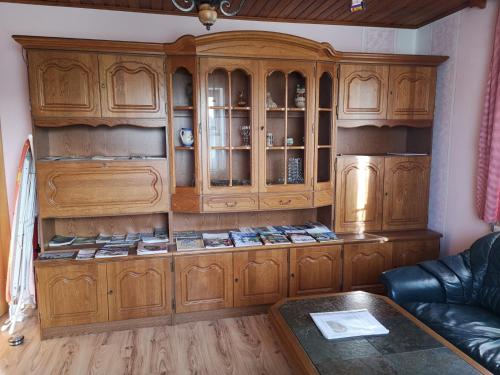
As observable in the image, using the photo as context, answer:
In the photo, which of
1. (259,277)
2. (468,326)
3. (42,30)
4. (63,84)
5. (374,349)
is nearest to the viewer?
(374,349)

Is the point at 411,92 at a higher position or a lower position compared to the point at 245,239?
higher

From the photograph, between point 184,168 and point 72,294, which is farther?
point 184,168

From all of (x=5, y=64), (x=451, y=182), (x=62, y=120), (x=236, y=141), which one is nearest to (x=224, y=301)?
(x=236, y=141)

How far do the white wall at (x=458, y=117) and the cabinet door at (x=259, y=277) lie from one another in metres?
1.46

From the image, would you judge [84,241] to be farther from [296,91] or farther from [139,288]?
[296,91]

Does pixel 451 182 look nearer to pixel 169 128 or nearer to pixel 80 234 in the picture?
pixel 169 128

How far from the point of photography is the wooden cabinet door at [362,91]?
302cm

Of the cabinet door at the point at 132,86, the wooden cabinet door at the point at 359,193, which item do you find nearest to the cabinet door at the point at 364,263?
the wooden cabinet door at the point at 359,193

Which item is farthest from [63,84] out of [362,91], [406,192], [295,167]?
[406,192]

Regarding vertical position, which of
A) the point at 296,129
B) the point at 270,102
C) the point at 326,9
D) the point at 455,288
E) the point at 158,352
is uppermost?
the point at 326,9

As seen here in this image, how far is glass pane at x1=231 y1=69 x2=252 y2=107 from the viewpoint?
114 inches

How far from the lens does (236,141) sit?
300 cm

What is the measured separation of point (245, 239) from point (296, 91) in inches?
49.6

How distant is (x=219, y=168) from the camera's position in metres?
2.92
